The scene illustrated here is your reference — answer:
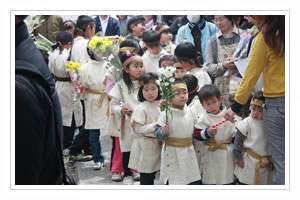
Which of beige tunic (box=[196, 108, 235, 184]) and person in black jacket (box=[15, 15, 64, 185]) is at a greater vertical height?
person in black jacket (box=[15, 15, 64, 185])

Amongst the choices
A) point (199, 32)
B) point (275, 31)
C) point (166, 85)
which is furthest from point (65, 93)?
point (275, 31)

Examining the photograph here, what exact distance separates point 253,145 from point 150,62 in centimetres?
198

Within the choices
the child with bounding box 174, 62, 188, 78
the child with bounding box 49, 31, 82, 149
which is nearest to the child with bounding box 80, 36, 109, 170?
the child with bounding box 49, 31, 82, 149

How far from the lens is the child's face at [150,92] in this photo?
4.23 m

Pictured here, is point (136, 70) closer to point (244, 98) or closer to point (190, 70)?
point (190, 70)

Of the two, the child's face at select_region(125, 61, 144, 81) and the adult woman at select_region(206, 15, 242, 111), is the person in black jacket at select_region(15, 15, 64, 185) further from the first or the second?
the adult woman at select_region(206, 15, 242, 111)

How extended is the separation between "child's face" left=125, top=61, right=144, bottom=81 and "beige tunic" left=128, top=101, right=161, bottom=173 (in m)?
0.50

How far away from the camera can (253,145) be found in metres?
3.86

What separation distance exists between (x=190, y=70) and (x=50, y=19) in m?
3.79

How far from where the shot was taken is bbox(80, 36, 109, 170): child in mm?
5410

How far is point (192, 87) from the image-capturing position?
14.6ft

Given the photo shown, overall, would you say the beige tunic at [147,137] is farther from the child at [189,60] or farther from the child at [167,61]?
the child at [167,61]

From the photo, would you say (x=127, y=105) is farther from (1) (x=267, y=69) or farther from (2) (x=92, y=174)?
(1) (x=267, y=69)
